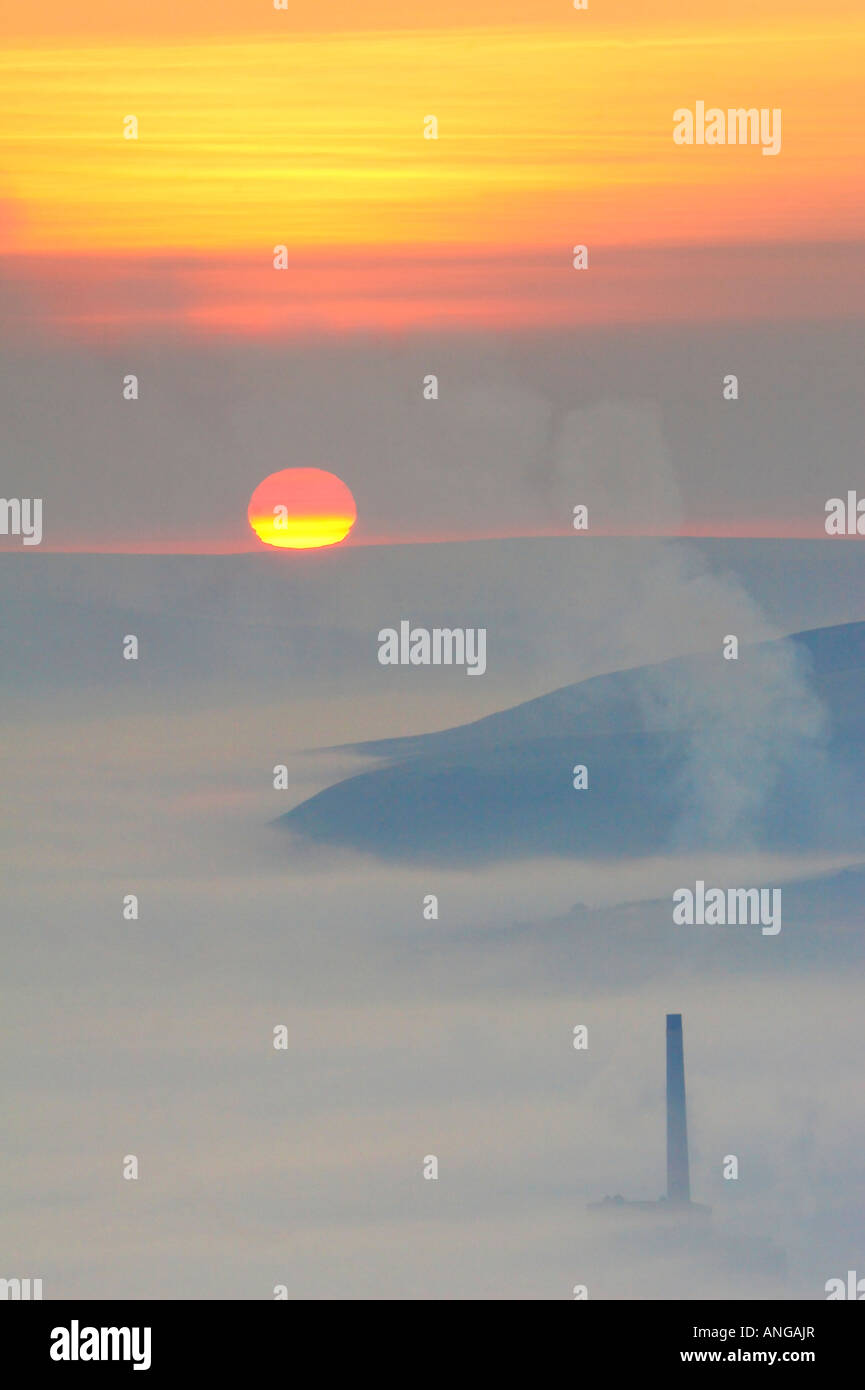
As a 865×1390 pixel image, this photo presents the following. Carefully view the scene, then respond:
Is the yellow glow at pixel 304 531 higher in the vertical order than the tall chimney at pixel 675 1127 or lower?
higher

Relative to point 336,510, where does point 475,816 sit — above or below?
below

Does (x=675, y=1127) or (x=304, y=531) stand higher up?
(x=304, y=531)

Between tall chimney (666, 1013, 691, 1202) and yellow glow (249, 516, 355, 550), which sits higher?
yellow glow (249, 516, 355, 550)

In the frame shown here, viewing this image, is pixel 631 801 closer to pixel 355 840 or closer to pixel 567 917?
pixel 567 917

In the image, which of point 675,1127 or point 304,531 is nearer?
point 675,1127
